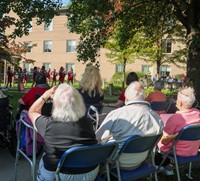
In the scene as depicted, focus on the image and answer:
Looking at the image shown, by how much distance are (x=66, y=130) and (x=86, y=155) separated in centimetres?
32

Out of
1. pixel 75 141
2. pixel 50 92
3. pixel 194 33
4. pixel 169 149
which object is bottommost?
pixel 169 149

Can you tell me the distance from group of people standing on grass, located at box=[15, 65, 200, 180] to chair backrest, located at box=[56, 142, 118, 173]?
0.09 meters

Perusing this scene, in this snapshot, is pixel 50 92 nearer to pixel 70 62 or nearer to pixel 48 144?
pixel 48 144

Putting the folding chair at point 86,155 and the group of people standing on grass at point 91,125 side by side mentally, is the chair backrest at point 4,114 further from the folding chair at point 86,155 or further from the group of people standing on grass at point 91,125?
the folding chair at point 86,155

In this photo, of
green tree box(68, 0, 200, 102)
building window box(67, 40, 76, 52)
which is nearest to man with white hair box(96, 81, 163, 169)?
green tree box(68, 0, 200, 102)

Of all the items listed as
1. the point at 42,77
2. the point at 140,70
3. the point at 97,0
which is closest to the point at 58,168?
the point at 42,77

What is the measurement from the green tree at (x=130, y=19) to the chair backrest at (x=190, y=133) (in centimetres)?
482

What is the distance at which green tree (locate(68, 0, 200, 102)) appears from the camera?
9383mm

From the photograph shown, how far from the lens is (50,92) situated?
395 cm

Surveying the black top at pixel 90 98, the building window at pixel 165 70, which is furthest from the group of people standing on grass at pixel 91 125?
the building window at pixel 165 70

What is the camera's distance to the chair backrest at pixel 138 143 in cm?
353

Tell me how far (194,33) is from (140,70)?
3062 centimetres

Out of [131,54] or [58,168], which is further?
[131,54]

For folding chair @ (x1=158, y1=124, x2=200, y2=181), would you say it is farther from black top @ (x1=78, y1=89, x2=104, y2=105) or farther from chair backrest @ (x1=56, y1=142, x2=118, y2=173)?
black top @ (x1=78, y1=89, x2=104, y2=105)
